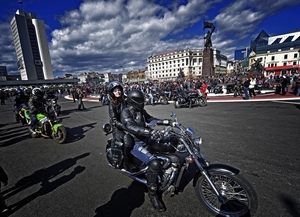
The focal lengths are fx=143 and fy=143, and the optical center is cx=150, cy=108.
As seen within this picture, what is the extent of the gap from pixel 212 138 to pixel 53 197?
4.18m

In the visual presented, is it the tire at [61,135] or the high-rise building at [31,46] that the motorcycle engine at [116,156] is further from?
the high-rise building at [31,46]

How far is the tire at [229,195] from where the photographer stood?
1730 millimetres

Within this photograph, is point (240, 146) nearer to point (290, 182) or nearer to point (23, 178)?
point (290, 182)

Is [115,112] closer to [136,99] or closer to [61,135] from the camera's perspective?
[136,99]

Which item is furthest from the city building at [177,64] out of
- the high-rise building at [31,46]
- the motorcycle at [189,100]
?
the motorcycle at [189,100]

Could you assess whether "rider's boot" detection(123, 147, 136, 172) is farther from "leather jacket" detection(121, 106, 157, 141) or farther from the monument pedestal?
the monument pedestal

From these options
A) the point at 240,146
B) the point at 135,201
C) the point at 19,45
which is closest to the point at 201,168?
the point at 135,201

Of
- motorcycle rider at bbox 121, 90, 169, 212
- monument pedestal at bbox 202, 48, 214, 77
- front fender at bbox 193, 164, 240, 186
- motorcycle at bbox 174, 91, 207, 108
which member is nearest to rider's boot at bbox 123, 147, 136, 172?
motorcycle rider at bbox 121, 90, 169, 212

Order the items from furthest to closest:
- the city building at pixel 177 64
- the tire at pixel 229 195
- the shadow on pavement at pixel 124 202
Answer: the city building at pixel 177 64 → the shadow on pavement at pixel 124 202 → the tire at pixel 229 195

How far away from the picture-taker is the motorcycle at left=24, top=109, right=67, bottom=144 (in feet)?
15.6

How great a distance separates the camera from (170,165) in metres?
1.99

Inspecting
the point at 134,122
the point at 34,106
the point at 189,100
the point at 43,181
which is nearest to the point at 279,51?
the point at 189,100

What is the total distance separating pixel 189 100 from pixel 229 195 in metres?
8.75

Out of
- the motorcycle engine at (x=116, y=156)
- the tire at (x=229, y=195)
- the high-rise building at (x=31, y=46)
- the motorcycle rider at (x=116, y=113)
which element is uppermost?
the high-rise building at (x=31, y=46)
